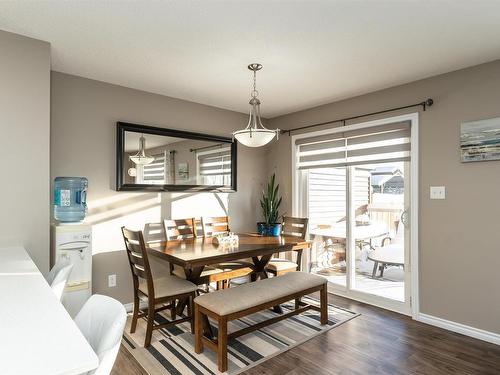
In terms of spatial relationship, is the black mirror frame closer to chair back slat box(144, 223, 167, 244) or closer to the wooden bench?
chair back slat box(144, 223, 167, 244)

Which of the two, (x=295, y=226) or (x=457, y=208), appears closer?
(x=457, y=208)

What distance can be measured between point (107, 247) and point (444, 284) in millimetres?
3364

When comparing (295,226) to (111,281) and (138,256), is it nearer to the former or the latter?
(138,256)

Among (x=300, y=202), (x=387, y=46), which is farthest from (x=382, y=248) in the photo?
(x=387, y=46)

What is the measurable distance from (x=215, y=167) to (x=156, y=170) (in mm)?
837

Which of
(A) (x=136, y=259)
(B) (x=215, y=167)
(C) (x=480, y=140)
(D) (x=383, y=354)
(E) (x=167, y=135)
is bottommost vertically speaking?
(D) (x=383, y=354)

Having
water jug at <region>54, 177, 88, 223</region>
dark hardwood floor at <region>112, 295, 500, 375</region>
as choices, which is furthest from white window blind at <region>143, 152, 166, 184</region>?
dark hardwood floor at <region>112, 295, 500, 375</region>

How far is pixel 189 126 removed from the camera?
12.8ft

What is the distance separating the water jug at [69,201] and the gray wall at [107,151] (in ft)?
0.40

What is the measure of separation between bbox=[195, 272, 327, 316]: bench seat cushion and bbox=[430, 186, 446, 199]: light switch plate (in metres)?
1.37

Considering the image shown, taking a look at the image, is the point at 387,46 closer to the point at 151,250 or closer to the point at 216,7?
the point at 216,7

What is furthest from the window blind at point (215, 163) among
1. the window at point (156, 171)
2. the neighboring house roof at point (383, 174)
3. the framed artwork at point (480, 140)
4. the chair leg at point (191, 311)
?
the framed artwork at point (480, 140)

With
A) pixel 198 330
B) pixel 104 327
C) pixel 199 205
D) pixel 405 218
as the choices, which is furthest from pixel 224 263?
pixel 104 327

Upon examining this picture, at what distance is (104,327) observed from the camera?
117 centimetres
